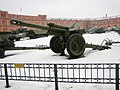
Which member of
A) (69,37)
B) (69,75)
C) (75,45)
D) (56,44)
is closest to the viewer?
(69,75)

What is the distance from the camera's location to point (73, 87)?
4.74 meters

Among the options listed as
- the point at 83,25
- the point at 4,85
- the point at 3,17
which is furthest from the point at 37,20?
the point at 4,85

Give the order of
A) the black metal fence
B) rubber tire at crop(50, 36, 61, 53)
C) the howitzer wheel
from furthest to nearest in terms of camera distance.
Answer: rubber tire at crop(50, 36, 61, 53) < the howitzer wheel < the black metal fence

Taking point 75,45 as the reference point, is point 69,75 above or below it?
below

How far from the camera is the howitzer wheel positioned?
8195mm

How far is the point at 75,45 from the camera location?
27.8 feet

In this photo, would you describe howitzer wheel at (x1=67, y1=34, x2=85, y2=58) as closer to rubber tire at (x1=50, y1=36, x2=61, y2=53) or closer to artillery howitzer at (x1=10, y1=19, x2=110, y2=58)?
artillery howitzer at (x1=10, y1=19, x2=110, y2=58)

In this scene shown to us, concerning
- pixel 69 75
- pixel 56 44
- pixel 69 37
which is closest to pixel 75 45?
pixel 69 37

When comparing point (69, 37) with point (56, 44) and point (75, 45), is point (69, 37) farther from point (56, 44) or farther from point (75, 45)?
point (56, 44)

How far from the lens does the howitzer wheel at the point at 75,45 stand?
820 cm

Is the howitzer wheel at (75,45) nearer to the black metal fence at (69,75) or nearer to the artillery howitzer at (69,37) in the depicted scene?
the artillery howitzer at (69,37)

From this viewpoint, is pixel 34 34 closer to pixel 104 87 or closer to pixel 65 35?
pixel 65 35

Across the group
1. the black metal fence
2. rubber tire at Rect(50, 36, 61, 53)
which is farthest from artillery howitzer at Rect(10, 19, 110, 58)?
the black metal fence

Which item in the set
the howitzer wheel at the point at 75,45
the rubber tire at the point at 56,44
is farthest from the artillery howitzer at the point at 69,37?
the rubber tire at the point at 56,44
